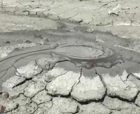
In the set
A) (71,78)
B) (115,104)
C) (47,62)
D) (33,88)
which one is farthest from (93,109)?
(47,62)

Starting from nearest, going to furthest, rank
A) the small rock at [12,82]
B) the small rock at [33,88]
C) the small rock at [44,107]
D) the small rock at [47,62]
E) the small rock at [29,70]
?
the small rock at [44,107]
the small rock at [33,88]
the small rock at [12,82]
the small rock at [29,70]
the small rock at [47,62]

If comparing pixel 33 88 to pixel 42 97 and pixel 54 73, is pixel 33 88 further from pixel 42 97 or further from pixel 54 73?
pixel 54 73

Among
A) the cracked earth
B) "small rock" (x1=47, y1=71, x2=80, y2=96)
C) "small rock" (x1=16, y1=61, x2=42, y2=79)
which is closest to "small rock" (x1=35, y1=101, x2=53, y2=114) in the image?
the cracked earth

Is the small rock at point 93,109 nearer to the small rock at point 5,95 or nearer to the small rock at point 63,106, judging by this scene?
the small rock at point 63,106

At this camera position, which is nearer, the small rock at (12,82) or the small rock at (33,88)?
the small rock at (33,88)

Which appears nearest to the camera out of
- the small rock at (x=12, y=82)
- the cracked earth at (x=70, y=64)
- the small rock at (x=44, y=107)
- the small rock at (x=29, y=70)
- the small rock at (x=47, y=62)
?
the small rock at (x=44, y=107)

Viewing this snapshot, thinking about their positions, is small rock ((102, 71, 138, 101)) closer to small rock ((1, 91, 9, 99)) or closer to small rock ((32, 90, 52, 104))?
small rock ((32, 90, 52, 104))

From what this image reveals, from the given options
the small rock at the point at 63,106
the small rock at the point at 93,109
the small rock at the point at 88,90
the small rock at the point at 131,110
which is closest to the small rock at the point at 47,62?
the small rock at the point at 88,90

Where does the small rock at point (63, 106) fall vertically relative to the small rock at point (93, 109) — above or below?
above

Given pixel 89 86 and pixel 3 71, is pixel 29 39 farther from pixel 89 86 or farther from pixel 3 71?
pixel 89 86
